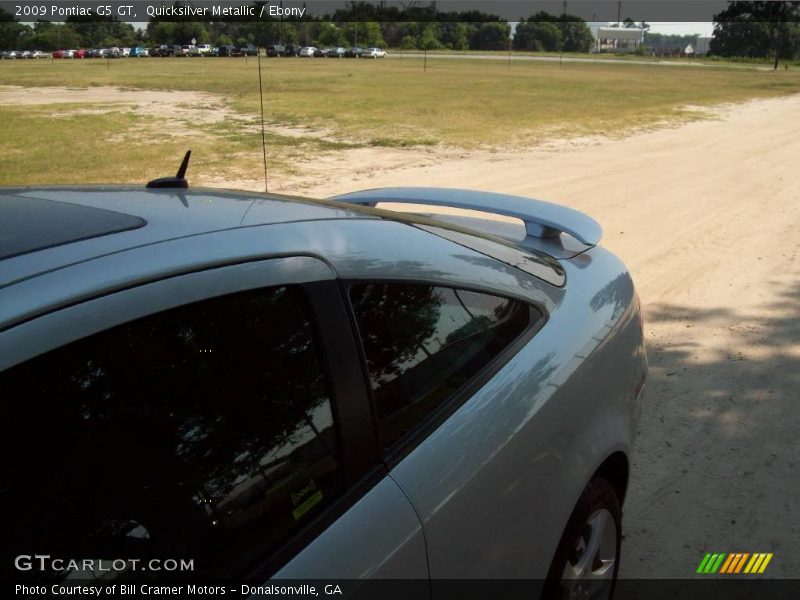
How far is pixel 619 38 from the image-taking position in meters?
110

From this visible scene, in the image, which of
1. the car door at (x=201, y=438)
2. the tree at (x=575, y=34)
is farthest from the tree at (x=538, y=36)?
the car door at (x=201, y=438)

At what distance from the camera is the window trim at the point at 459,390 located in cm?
175

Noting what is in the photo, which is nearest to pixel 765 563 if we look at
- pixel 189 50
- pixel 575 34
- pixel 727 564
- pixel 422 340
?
pixel 727 564

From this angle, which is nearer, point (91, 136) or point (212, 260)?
point (212, 260)

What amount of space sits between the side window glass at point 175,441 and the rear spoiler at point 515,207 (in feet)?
5.33

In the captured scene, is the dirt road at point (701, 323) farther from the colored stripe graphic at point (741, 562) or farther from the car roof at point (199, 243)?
the car roof at point (199, 243)

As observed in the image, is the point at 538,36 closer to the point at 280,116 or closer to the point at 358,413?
the point at 280,116

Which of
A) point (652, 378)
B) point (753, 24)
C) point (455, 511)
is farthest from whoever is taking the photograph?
point (753, 24)

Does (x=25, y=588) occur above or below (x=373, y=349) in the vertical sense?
below

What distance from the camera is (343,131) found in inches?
750

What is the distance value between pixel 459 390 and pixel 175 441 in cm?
80

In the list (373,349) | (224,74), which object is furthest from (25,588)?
(224,74)

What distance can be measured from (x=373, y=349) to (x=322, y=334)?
6.8 inches

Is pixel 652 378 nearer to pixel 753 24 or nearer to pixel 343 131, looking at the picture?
pixel 343 131
